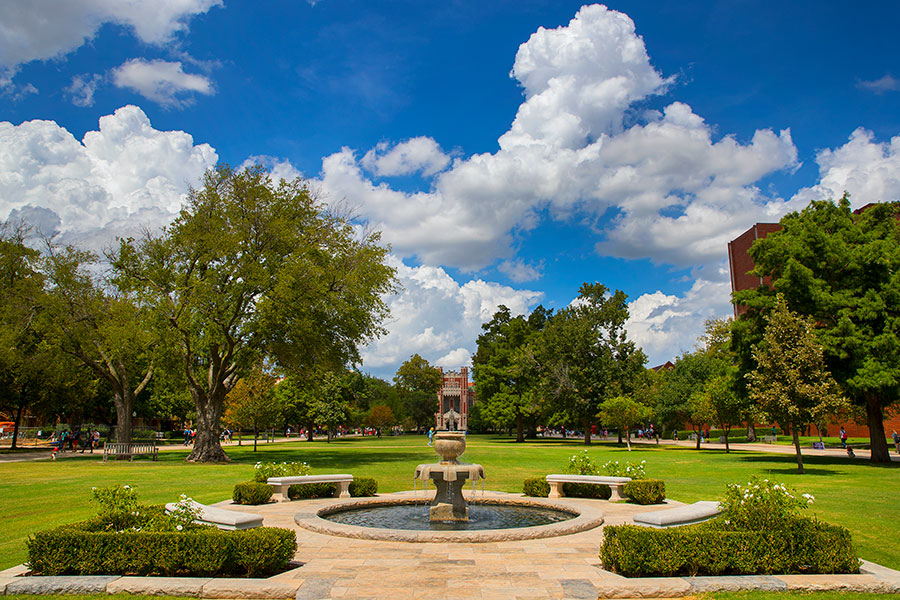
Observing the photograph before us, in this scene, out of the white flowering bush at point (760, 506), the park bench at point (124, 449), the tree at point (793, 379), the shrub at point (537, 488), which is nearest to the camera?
the white flowering bush at point (760, 506)

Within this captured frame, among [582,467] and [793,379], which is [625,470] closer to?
[582,467]

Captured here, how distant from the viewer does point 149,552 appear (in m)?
6.83

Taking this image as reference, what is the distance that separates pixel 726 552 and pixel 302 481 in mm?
9741

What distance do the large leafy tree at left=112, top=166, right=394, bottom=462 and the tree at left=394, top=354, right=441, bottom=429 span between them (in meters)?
76.5

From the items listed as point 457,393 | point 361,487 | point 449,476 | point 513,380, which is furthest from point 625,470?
point 457,393

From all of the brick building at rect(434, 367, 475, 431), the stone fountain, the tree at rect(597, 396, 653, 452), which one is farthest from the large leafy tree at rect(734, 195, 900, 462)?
the brick building at rect(434, 367, 475, 431)

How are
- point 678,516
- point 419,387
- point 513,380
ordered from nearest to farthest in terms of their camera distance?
point 678,516, point 513,380, point 419,387

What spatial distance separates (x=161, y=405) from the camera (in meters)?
61.3

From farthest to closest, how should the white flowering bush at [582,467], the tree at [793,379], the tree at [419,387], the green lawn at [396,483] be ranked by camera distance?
1. the tree at [419,387]
2. the tree at [793,379]
3. the white flowering bush at [582,467]
4. the green lawn at [396,483]

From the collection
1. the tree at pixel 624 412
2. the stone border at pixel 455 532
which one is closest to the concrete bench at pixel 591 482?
the stone border at pixel 455 532

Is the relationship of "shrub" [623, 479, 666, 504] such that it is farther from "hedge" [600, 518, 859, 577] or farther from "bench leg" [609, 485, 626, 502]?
"hedge" [600, 518, 859, 577]

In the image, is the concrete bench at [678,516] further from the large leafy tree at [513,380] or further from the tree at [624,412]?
the large leafy tree at [513,380]

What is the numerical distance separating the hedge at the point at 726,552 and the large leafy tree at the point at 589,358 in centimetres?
3995

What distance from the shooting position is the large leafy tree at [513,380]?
186ft
